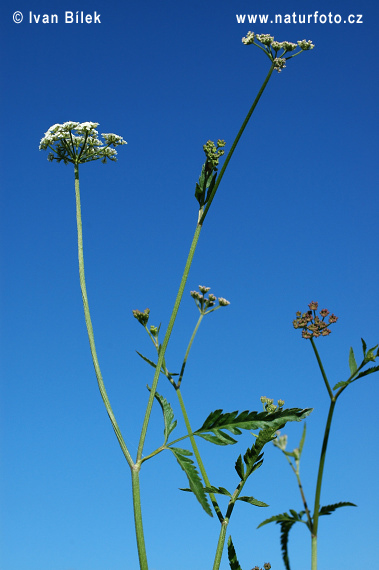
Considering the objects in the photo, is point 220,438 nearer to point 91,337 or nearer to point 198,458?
point 198,458

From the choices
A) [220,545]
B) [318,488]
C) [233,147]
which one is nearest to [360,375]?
[318,488]

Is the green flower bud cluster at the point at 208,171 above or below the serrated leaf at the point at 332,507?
above

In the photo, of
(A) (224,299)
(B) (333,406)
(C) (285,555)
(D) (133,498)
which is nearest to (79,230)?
(A) (224,299)

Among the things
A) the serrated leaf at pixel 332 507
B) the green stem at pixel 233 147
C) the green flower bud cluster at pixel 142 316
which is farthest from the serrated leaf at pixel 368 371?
the green flower bud cluster at pixel 142 316

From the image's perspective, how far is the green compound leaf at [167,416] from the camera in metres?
3.05

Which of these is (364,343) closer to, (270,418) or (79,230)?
(270,418)

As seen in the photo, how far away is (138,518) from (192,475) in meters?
0.36

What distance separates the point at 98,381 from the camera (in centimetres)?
303

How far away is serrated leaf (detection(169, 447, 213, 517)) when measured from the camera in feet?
8.32

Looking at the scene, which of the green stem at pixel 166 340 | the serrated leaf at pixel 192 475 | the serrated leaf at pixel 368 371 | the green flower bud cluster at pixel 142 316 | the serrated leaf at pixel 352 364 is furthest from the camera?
the green flower bud cluster at pixel 142 316

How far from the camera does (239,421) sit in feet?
9.21

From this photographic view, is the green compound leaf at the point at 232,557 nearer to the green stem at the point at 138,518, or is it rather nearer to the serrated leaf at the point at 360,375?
the green stem at the point at 138,518

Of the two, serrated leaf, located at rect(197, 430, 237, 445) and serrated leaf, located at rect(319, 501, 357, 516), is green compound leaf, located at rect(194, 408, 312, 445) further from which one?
serrated leaf, located at rect(319, 501, 357, 516)

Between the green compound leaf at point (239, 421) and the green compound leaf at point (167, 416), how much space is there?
239 millimetres
